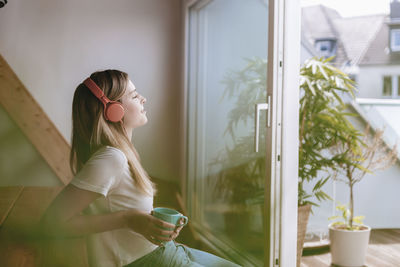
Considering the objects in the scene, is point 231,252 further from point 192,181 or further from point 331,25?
point 331,25

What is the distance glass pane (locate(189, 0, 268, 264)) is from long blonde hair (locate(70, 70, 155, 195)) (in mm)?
914

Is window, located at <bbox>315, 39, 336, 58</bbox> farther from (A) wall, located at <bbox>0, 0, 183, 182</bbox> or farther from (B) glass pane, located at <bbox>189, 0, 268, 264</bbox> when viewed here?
(A) wall, located at <bbox>0, 0, 183, 182</bbox>

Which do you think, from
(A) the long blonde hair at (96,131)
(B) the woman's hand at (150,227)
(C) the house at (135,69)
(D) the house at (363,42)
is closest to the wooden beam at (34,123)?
(C) the house at (135,69)

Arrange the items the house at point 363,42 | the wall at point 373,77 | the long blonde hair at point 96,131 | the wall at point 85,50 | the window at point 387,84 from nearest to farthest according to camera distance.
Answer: the long blonde hair at point 96,131 → the wall at point 85,50 → the house at point 363,42 → the wall at point 373,77 → the window at point 387,84

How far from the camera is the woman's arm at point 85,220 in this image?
3.53 feet

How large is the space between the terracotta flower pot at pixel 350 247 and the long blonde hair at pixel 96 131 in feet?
6.36

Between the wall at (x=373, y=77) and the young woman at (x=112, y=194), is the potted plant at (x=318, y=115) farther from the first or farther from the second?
the wall at (x=373, y=77)

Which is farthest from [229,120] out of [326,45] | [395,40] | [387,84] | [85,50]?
[387,84]

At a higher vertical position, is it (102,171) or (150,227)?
(102,171)

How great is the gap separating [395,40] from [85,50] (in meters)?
19.6

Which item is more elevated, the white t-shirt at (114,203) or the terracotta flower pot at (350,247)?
the white t-shirt at (114,203)

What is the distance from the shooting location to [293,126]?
1853mm

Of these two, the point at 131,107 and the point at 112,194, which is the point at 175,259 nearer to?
the point at 112,194

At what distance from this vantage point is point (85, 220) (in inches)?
44.9
